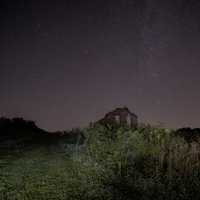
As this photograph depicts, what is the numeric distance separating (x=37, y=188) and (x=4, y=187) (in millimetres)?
952

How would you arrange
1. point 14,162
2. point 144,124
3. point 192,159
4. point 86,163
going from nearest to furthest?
1. point 192,159
2. point 86,163
3. point 14,162
4. point 144,124

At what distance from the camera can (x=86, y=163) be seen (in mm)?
12281

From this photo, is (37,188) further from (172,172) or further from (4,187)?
(172,172)

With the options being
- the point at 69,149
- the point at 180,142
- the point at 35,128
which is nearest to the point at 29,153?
the point at 69,149

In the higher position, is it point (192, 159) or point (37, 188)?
point (192, 159)

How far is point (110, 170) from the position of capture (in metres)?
11.1

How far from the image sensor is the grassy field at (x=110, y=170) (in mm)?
9430

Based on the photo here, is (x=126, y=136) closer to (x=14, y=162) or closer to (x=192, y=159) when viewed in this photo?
(x=192, y=159)

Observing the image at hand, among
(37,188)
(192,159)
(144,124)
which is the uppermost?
(144,124)

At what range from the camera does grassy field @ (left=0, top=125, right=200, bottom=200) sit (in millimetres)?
9430

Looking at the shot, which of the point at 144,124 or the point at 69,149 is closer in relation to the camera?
the point at 69,149

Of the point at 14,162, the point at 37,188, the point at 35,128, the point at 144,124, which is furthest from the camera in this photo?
the point at 35,128

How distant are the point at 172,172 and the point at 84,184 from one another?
254 centimetres

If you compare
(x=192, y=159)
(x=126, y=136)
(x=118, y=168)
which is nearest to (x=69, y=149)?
(x=126, y=136)
